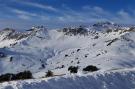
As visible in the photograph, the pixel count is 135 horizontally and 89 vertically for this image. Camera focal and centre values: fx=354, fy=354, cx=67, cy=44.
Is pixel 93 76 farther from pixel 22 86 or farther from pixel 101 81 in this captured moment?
pixel 22 86

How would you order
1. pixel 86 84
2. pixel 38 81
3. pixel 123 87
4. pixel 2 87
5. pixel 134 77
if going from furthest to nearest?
pixel 134 77
pixel 123 87
pixel 86 84
pixel 38 81
pixel 2 87

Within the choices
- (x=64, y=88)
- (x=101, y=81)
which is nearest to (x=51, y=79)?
(x=64, y=88)

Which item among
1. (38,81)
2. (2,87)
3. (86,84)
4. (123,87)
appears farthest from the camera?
(123,87)

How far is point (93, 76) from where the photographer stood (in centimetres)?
3391

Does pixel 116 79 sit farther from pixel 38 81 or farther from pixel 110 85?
pixel 38 81

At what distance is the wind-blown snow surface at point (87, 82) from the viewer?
2847 cm

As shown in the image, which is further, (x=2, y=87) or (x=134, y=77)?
(x=134, y=77)

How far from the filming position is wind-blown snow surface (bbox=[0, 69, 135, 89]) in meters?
28.5

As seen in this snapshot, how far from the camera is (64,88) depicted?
30.2m

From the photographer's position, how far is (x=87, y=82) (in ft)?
107

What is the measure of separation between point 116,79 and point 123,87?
3.79ft

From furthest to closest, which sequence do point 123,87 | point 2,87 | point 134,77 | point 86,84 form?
1. point 134,77
2. point 123,87
3. point 86,84
4. point 2,87

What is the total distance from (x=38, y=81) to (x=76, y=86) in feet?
12.2

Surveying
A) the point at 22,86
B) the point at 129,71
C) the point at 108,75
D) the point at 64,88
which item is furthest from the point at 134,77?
the point at 22,86
